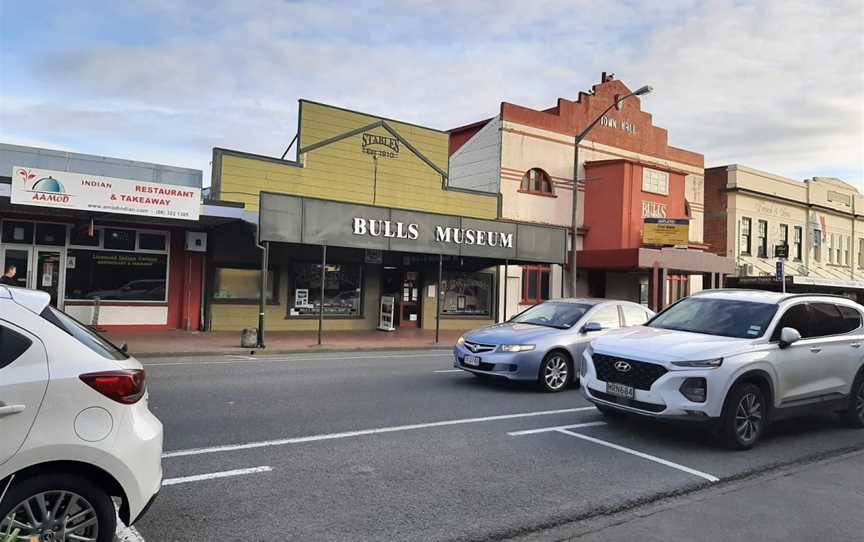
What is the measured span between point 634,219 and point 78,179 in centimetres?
2147

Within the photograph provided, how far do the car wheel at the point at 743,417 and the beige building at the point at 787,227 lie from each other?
28757 millimetres

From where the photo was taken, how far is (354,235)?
698 inches

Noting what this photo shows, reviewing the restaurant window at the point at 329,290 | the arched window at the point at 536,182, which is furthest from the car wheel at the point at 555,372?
the arched window at the point at 536,182

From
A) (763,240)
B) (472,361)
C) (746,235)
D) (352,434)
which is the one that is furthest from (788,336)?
(763,240)

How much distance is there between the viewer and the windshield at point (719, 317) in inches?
294

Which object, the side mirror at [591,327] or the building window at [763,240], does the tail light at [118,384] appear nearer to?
the side mirror at [591,327]

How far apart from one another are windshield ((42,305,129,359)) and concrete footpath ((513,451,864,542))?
293cm

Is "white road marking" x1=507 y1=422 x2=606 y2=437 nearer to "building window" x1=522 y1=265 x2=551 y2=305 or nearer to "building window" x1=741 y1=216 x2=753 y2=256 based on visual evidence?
"building window" x1=522 y1=265 x2=551 y2=305

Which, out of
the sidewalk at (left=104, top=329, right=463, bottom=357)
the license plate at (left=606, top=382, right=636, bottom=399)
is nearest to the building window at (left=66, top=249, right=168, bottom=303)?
the sidewalk at (left=104, top=329, right=463, bottom=357)

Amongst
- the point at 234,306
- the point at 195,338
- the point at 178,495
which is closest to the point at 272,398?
the point at 178,495

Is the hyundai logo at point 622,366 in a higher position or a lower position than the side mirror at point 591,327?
lower

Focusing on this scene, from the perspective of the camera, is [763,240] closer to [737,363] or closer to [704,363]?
[737,363]

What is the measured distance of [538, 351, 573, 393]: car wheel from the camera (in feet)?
32.9

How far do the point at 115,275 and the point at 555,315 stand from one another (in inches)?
514
